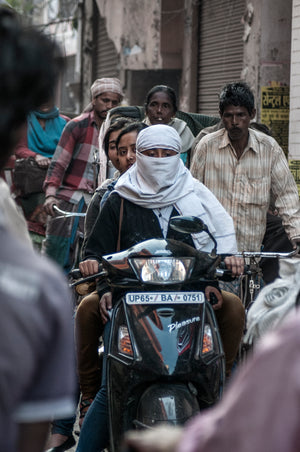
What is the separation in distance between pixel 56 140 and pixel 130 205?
476cm

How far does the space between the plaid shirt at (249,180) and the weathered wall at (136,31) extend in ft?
25.0

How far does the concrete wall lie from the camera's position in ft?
27.5

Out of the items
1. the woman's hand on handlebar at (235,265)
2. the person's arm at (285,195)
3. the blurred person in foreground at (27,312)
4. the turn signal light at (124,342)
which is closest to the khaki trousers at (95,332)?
the woman's hand on handlebar at (235,265)

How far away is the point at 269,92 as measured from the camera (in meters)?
9.64

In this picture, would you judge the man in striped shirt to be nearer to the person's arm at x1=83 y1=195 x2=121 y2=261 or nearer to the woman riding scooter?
the woman riding scooter

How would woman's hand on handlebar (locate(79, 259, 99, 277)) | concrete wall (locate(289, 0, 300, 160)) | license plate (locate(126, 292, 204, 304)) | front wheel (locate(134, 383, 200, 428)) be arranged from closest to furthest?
front wheel (locate(134, 383, 200, 428))
license plate (locate(126, 292, 204, 304))
woman's hand on handlebar (locate(79, 259, 99, 277))
concrete wall (locate(289, 0, 300, 160))

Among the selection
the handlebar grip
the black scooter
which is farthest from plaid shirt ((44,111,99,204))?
the black scooter

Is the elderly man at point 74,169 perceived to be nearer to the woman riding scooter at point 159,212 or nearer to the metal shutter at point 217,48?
the woman riding scooter at point 159,212

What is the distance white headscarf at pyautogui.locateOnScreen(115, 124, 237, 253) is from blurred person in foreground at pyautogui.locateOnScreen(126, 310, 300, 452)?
2.64 meters

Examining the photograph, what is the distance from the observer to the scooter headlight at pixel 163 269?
359 cm

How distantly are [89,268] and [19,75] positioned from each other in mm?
2430

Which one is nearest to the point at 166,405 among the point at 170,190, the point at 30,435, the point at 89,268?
the point at 89,268

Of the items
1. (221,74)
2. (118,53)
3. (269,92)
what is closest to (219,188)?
(269,92)

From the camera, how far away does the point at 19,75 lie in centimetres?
167
